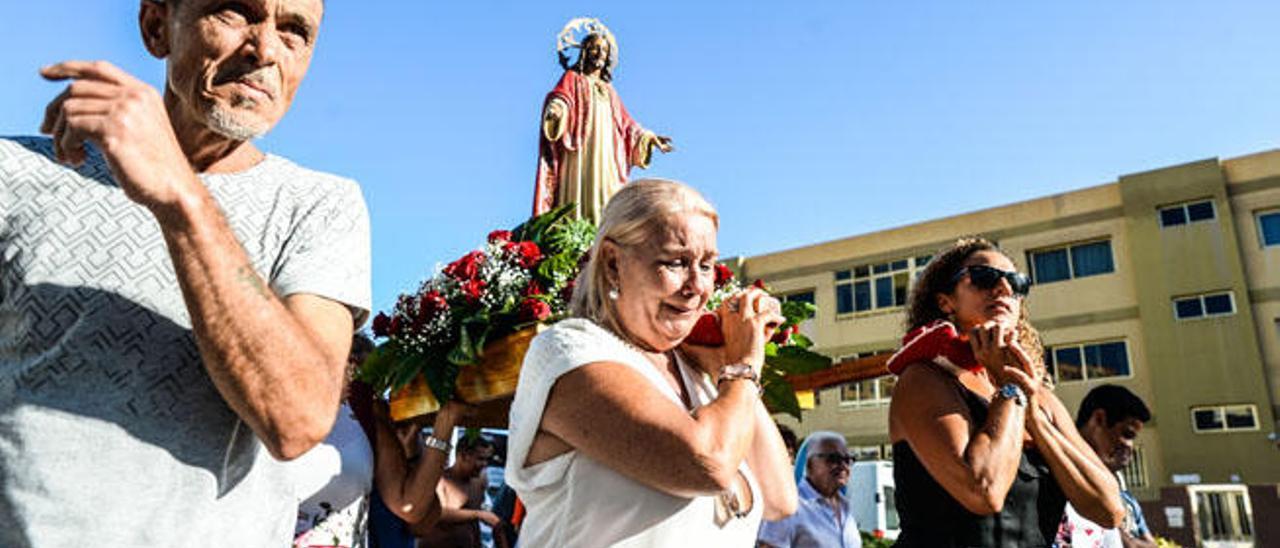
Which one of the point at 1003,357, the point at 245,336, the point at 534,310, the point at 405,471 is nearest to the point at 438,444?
the point at 405,471

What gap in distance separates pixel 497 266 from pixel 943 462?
71.6 inches

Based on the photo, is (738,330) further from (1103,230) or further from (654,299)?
(1103,230)

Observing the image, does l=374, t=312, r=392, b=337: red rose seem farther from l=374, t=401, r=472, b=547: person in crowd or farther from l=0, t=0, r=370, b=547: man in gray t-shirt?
l=0, t=0, r=370, b=547: man in gray t-shirt

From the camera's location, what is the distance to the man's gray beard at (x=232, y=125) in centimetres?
122

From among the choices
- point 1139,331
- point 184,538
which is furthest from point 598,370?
point 1139,331

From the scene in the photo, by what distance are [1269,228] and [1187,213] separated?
2078 millimetres

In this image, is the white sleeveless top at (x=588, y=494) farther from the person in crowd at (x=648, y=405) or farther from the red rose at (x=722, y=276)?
the red rose at (x=722, y=276)

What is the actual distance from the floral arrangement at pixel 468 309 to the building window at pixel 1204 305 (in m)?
26.6

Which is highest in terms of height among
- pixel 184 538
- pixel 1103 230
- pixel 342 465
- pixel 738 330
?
pixel 1103 230

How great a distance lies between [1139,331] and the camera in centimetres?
2530

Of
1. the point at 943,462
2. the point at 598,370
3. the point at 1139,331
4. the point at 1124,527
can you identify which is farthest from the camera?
the point at 1139,331

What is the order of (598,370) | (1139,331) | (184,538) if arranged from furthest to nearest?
(1139,331), (598,370), (184,538)

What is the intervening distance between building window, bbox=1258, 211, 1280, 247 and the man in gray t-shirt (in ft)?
97.2

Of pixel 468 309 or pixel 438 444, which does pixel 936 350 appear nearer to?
pixel 468 309
